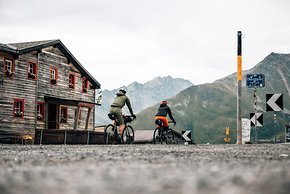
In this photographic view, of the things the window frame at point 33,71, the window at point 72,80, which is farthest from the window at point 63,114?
the window frame at point 33,71

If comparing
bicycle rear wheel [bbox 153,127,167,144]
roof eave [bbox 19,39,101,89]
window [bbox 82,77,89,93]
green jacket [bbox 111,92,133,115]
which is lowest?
bicycle rear wheel [bbox 153,127,167,144]

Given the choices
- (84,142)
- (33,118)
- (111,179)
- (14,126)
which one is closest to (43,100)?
(33,118)

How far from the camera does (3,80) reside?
89.8ft

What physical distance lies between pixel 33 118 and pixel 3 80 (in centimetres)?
353

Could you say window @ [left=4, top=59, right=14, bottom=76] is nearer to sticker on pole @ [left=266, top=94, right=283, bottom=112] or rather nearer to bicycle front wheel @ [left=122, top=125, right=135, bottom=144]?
bicycle front wheel @ [left=122, top=125, right=135, bottom=144]

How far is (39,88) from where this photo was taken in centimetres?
3067

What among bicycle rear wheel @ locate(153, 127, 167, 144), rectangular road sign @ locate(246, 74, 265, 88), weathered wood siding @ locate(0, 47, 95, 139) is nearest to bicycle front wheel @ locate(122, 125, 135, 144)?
bicycle rear wheel @ locate(153, 127, 167, 144)

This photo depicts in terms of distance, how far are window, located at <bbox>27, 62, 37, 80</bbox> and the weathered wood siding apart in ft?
0.84

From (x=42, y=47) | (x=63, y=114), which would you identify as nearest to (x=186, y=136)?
(x=42, y=47)

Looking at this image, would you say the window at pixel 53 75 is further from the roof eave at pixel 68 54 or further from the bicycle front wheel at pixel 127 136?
the bicycle front wheel at pixel 127 136

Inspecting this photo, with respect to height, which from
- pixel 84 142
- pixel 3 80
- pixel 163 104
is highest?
pixel 3 80

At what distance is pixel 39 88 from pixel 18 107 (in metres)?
2.42

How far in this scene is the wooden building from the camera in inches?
1085

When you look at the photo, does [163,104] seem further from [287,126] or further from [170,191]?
[170,191]
